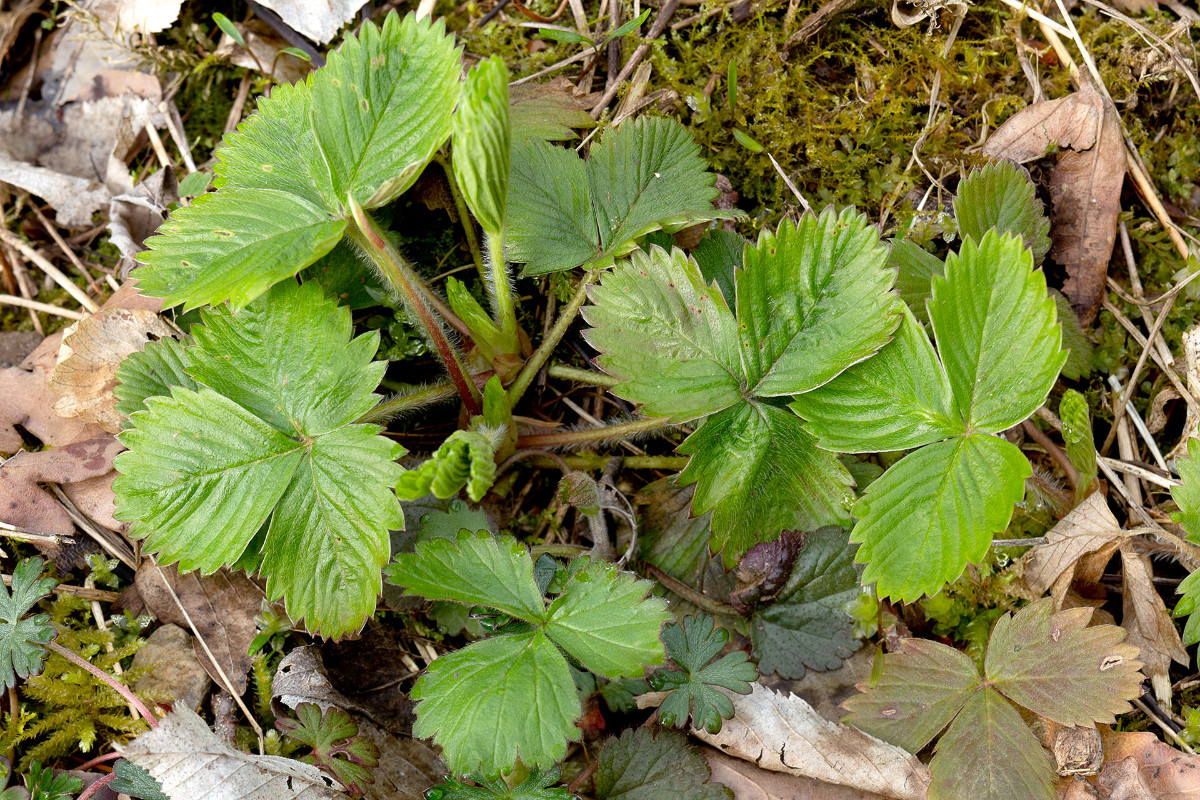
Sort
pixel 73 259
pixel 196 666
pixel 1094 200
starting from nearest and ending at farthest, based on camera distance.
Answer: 1. pixel 196 666
2. pixel 1094 200
3. pixel 73 259

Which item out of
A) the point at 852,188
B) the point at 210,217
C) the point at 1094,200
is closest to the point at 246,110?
the point at 210,217

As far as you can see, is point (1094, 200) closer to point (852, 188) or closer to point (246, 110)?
point (852, 188)

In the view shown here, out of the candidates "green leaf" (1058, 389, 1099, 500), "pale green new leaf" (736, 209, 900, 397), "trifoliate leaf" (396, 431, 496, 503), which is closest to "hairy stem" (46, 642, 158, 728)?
"trifoliate leaf" (396, 431, 496, 503)

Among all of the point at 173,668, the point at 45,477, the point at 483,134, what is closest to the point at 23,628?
the point at 173,668

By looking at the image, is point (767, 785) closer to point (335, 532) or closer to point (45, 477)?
point (335, 532)

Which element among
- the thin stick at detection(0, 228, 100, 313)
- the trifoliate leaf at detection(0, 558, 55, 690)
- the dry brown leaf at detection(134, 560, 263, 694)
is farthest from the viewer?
the thin stick at detection(0, 228, 100, 313)

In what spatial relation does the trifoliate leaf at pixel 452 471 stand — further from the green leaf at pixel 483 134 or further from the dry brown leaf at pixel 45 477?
the dry brown leaf at pixel 45 477

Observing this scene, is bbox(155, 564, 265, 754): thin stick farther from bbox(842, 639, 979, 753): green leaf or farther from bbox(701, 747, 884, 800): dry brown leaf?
bbox(842, 639, 979, 753): green leaf
